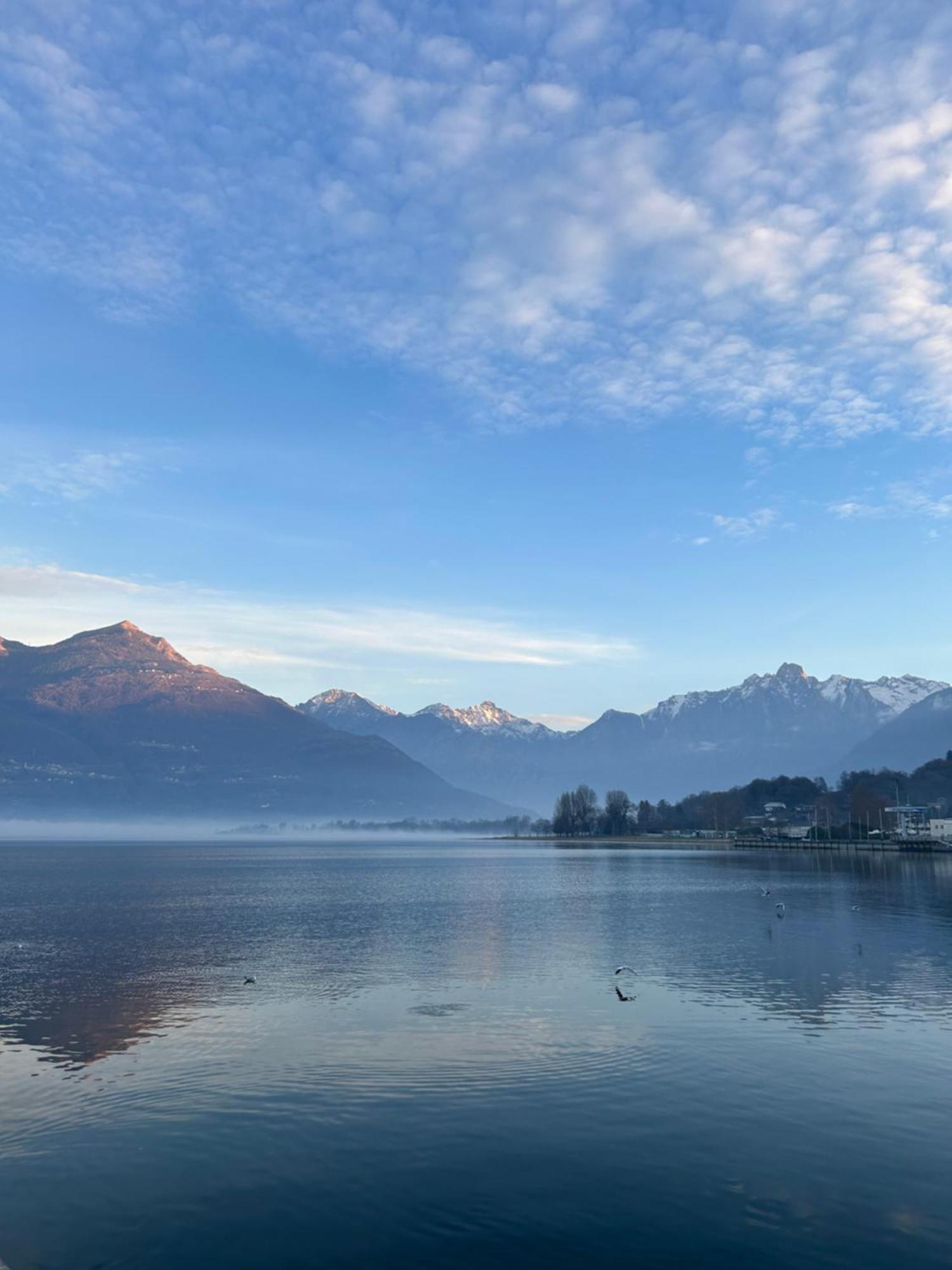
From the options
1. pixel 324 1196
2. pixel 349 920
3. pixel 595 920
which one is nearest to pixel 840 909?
pixel 595 920

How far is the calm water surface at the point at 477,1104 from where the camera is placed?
65.3ft

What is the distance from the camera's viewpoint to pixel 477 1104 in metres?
28.1

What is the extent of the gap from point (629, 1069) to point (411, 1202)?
12.2 m

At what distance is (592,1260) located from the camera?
18.7 meters

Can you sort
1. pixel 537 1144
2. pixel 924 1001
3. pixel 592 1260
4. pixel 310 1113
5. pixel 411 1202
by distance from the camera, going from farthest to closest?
pixel 924 1001 < pixel 310 1113 < pixel 537 1144 < pixel 411 1202 < pixel 592 1260

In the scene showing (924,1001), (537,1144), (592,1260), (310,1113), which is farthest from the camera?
(924,1001)

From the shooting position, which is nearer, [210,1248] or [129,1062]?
[210,1248]

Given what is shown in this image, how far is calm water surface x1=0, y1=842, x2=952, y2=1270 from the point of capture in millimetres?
19891

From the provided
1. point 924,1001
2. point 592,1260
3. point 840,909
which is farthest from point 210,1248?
point 840,909

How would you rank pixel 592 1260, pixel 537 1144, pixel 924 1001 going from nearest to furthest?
1. pixel 592 1260
2. pixel 537 1144
3. pixel 924 1001

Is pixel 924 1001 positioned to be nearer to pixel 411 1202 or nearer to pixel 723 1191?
pixel 723 1191

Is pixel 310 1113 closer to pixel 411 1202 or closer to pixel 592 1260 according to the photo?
pixel 411 1202

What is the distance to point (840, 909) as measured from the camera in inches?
3285

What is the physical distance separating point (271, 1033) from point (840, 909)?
62.1 meters
